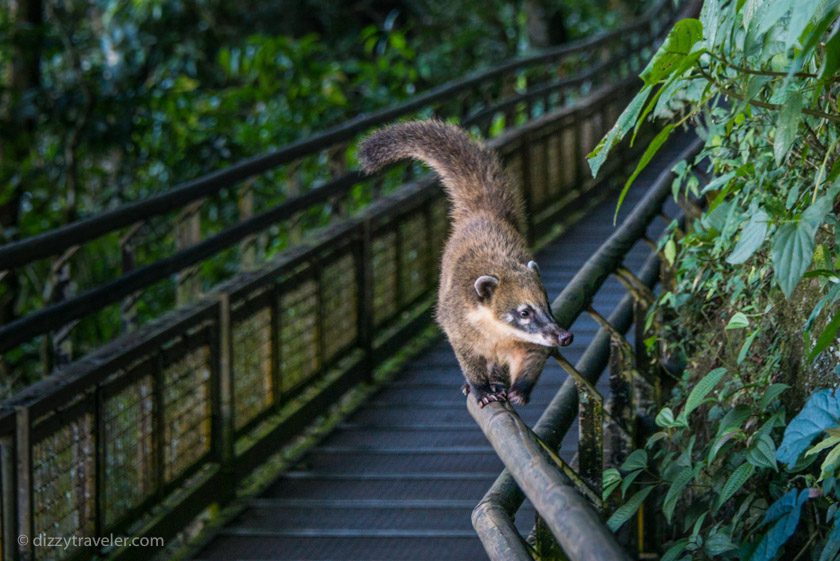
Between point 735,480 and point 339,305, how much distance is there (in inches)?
153

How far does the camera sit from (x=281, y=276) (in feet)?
18.7

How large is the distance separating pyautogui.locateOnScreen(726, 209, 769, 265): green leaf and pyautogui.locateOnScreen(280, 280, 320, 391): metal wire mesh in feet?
12.4

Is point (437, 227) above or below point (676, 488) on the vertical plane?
below

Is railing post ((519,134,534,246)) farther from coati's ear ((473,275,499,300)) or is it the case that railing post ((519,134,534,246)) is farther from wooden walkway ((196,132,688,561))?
coati's ear ((473,275,499,300))

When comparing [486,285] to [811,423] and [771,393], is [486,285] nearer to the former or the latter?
[771,393]

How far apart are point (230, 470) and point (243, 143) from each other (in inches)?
200

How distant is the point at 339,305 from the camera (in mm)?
6328

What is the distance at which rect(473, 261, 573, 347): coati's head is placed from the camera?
333 centimetres

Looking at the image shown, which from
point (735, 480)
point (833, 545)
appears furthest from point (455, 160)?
point (833, 545)

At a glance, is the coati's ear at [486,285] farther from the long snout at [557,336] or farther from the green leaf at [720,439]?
the green leaf at [720,439]

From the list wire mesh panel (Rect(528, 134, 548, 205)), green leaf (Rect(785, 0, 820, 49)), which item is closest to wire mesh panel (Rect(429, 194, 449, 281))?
wire mesh panel (Rect(528, 134, 548, 205))

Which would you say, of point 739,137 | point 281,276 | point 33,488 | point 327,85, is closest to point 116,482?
point 33,488

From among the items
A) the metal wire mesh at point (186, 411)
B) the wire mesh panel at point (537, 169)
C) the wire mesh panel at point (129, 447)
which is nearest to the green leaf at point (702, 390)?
the wire mesh panel at point (129, 447)

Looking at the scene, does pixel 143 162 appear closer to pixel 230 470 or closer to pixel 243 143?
pixel 243 143
